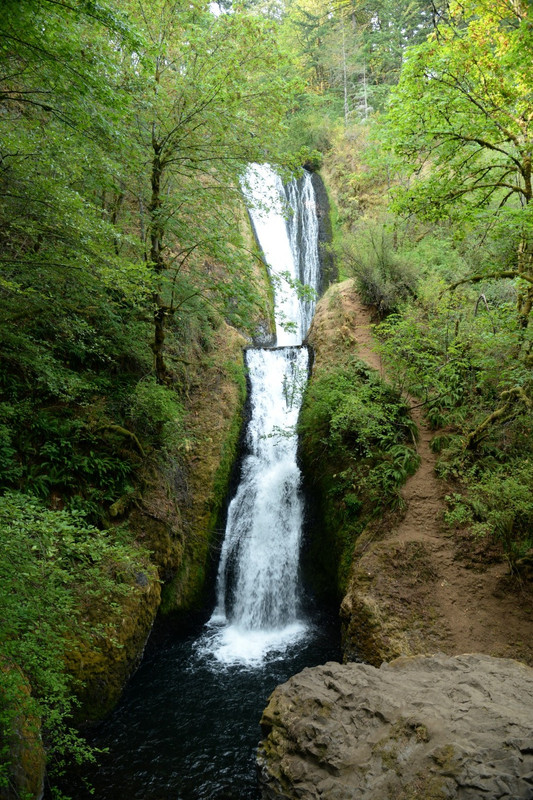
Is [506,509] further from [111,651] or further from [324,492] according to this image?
[111,651]

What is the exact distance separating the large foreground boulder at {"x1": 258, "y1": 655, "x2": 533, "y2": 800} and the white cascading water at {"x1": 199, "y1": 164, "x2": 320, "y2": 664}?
3110 mm

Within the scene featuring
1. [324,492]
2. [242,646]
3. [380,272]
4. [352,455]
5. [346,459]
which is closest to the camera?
[242,646]

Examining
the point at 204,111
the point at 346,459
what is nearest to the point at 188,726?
the point at 346,459

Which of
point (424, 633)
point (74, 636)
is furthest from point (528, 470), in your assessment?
point (74, 636)

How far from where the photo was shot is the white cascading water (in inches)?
324

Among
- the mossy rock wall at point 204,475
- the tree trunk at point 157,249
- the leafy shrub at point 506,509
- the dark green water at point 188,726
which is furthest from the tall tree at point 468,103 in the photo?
the dark green water at point 188,726

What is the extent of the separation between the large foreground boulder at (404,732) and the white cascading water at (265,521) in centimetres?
311

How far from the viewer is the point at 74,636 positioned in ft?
17.9

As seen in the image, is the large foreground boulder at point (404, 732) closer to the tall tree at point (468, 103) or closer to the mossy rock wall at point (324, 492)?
the mossy rock wall at point (324, 492)

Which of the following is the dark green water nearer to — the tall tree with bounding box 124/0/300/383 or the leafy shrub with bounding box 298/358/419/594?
the leafy shrub with bounding box 298/358/419/594

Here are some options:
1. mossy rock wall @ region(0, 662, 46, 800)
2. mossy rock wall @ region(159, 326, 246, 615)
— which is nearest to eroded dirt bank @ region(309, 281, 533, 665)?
mossy rock wall @ region(159, 326, 246, 615)

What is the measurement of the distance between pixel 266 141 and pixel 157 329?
4.28 m

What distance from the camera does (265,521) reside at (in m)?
9.85

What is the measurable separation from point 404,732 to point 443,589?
3.61 meters
